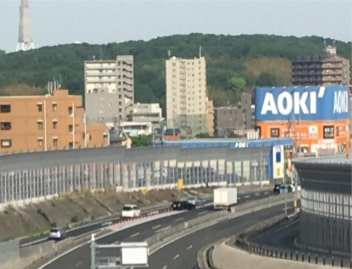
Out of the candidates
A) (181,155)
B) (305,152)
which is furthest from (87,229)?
(305,152)

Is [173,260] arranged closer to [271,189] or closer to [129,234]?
[129,234]

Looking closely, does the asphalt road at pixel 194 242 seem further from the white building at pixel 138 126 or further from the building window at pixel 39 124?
the white building at pixel 138 126

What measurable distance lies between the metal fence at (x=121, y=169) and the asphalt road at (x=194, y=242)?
10.1m

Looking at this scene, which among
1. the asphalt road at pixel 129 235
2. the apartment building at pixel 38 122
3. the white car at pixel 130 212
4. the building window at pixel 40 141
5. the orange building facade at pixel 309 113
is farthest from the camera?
the orange building facade at pixel 309 113

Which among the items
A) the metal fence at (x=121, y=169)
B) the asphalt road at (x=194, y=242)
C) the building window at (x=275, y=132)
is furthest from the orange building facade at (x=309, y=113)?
the asphalt road at (x=194, y=242)

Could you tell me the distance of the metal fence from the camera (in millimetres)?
82625

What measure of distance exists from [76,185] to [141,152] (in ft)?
37.0

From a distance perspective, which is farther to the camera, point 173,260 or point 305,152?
A: point 305,152

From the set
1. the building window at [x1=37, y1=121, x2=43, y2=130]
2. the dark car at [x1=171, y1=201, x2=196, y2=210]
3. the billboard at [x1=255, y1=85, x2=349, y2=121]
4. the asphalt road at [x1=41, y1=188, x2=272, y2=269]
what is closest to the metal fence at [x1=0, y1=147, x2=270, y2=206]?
the dark car at [x1=171, y1=201, x2=196, y2=210]

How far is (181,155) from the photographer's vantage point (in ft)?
348

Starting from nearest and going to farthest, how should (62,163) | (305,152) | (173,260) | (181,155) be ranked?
(173,260) < (62,163) < (181,155) < (305,152)

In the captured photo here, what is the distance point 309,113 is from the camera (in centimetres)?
12475

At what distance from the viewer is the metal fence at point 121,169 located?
82.6 meters

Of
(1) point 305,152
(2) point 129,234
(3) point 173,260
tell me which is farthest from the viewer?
(1) point 305,152
